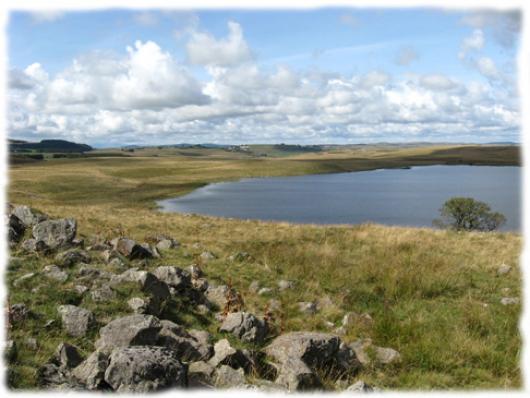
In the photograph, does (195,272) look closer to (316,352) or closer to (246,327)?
(246,327)

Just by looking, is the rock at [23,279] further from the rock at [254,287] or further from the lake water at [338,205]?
the lake water at [338,205]

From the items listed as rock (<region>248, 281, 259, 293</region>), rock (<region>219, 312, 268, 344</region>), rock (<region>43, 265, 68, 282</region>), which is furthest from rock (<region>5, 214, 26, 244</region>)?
rock (<region>219, 312, 268, 344</region>)

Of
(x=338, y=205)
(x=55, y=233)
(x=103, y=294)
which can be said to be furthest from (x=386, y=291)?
(x=338, y=205)

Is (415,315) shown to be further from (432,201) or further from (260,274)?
(432,201)

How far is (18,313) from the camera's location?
309 inches

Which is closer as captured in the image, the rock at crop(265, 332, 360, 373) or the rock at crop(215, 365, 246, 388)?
the rock at crop(215, 365, 246, 388)

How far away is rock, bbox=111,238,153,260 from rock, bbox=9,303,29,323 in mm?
5263

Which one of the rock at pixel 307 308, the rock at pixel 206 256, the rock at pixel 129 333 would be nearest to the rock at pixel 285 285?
the rock at pixel 307 308

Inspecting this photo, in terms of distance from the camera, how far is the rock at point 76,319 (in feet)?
26.2

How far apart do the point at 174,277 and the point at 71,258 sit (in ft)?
8.43

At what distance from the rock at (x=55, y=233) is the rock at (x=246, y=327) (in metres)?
5.51

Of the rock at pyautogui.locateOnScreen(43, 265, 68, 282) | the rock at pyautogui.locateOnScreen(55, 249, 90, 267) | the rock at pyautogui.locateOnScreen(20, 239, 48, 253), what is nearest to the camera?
the rock at pyautogui.locateOnScreen(43, 265, 68, 282)

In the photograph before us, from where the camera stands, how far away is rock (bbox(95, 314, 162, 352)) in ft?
24.0

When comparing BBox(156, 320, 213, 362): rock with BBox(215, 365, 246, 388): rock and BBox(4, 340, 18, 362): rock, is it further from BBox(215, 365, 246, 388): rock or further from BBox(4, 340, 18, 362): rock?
BBox(4, 340, 18, 362): rock
